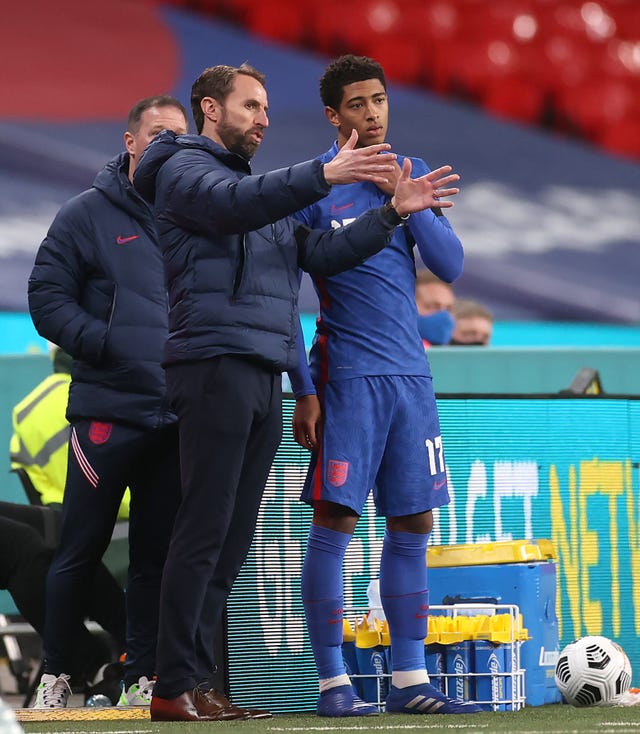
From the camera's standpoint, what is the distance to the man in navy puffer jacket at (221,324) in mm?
3781

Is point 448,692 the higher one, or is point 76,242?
point 76,242

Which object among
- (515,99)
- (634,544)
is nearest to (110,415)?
(634,544)

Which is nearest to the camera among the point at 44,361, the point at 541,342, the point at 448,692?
the point at 448,692

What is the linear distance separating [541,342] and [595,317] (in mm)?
643

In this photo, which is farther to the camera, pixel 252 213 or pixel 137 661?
pixel 137 661

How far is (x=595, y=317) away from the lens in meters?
13.1

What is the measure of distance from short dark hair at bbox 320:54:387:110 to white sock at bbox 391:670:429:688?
167 centimetres

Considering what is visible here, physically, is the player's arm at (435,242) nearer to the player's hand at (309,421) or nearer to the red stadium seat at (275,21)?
the player's hand at (309,421)

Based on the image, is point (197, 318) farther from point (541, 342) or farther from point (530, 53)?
point (530, 53)

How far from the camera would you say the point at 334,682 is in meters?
4.25

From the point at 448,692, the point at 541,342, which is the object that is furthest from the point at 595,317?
the point at 448,692

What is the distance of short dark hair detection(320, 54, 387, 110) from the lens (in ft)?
14.3

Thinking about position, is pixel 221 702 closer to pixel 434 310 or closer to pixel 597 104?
pixel 434 310

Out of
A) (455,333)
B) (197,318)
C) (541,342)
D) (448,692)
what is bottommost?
(448,692)
